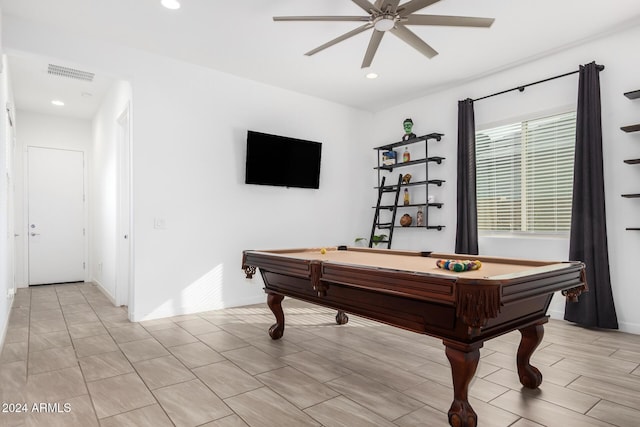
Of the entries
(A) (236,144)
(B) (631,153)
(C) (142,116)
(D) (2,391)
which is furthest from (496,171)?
(D) (2,391)

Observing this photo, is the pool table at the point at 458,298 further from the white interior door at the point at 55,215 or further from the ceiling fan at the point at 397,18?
the white interior door at the point at 55,215

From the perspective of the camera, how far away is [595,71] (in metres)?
3.60

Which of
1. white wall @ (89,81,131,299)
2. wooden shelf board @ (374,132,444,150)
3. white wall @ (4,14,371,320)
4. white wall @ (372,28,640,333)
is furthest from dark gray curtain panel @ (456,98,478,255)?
white wall @ (89,81,131,299)

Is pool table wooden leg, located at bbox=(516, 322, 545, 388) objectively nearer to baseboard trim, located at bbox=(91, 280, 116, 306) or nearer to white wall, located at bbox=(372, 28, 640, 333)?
white wall, located at bbox=(372, 28, 640, 333)

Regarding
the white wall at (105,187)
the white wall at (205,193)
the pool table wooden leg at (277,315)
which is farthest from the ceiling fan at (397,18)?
the white wall at (105,187)

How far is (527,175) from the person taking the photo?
4.28 m

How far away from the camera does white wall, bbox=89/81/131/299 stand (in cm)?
484

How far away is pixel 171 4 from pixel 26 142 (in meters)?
4.68

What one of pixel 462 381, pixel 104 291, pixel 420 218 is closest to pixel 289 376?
pixel 462 381

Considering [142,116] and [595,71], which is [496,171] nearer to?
[595,71]

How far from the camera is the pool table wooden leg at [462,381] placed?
5.94 feet

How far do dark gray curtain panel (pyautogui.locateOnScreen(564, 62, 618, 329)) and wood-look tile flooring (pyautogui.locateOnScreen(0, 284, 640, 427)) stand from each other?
21 cm

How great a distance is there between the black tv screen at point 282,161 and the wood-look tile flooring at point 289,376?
191 centimetres

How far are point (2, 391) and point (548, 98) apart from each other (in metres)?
5.37
